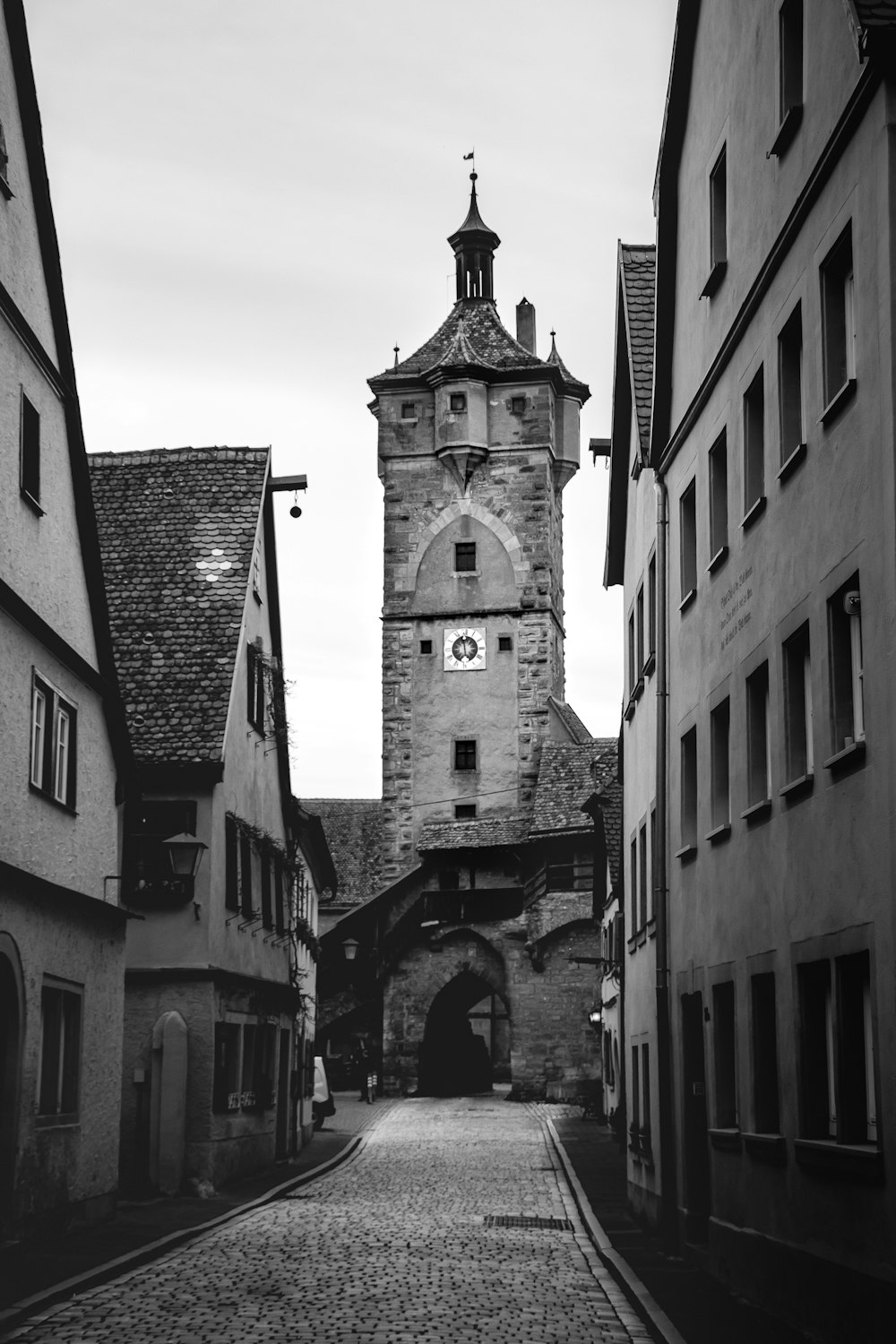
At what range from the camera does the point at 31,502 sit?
54.4 feet

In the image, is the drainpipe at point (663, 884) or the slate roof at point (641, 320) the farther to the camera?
the slate roof at point (641, 320)

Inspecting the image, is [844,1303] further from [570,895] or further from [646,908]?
[570,895]

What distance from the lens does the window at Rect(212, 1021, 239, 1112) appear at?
23.2 metres

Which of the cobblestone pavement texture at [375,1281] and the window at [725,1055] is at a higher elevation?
the window at [725,1055]

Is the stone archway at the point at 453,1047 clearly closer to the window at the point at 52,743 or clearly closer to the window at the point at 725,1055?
the window at the point at 52,743

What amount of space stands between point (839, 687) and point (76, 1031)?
31.5 ft

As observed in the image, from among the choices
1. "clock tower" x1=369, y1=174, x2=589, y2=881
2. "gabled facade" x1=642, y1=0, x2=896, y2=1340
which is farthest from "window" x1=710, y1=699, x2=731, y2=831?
"clock tower" x1=369, y1=174, x2=589, y2=881

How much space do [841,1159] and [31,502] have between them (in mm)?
9235

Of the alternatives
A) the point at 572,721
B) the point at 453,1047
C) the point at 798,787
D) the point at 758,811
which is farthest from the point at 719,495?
the point at 572,721

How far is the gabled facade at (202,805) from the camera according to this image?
2273 centimetres

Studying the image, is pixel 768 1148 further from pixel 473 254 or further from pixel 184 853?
pixel 473 254

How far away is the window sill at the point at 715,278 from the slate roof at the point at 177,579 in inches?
375

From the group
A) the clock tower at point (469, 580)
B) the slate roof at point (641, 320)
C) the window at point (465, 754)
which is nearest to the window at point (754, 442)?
the slate roof at point (641, 320)

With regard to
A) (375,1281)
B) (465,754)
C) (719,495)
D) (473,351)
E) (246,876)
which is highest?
(473,351)
